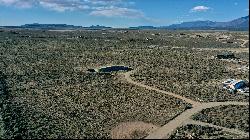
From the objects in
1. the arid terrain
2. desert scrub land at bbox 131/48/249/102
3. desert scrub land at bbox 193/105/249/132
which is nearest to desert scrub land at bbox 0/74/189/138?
the arid terrain

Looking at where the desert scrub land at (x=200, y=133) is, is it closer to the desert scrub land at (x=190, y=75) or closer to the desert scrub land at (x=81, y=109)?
the desert scrub land at (x=81, y=109)

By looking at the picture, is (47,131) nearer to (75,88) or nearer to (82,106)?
(82,106)

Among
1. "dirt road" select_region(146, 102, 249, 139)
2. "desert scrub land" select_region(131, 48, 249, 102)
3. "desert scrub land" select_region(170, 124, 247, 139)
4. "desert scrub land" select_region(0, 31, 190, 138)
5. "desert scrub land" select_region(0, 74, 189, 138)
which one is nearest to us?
"desert scrub land" select_region(170, 124, 247, 139)

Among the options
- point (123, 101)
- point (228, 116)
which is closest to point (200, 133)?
point (228, 116)

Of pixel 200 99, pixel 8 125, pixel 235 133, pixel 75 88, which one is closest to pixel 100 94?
pixel 75 88

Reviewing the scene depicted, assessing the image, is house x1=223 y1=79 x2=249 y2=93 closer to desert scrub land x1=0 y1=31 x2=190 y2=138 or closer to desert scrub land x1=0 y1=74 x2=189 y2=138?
desert scrub land x1=0 y1=31 x2=190 y2=138

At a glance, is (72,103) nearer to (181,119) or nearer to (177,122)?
(181,119)

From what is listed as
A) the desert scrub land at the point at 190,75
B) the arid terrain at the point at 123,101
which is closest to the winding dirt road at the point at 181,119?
the arid terrain at the point at 123,101
